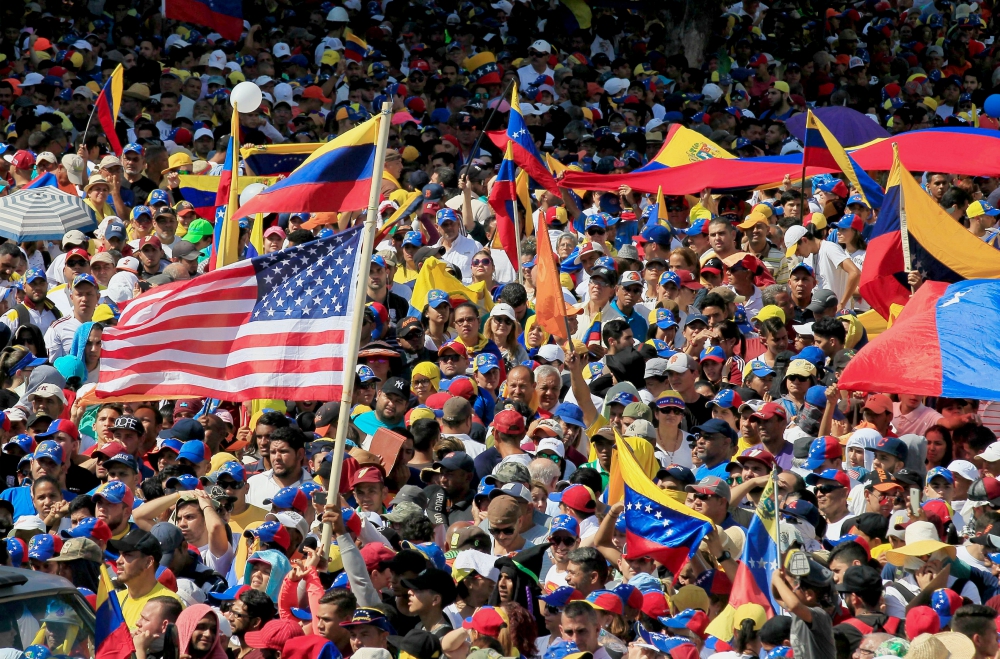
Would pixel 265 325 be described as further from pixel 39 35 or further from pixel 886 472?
pixel 39 35

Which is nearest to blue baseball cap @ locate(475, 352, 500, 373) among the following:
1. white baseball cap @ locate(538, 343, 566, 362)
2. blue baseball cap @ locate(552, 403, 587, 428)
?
white baseball cap @ locate(538, 343, 566, 362)

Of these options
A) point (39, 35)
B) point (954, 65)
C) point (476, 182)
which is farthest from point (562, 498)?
point (954, 65)

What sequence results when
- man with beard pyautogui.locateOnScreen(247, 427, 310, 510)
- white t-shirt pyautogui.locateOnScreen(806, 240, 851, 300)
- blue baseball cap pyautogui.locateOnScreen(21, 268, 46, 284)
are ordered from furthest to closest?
1. white t-shirt pyautogui.locateOnScreen(806, 240, 851, 300)
2. blue baseball cap pyautogui.locateOnScreen(21, 268, 46, 284)
3. man with beard pyautogui.locateOnScreen(247, 427, 310, 510)

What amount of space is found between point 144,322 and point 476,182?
298 inches

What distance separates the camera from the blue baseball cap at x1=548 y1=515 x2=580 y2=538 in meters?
9.01

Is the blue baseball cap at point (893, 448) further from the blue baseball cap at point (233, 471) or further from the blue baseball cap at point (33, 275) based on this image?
the blue baseball cap at point (33, 275)

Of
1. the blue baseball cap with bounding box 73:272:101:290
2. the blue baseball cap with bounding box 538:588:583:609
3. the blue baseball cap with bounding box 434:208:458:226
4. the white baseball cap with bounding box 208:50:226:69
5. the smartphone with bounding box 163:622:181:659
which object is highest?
the smartphone with bounding box 163:622:181:659

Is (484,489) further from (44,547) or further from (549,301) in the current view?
(549,301)

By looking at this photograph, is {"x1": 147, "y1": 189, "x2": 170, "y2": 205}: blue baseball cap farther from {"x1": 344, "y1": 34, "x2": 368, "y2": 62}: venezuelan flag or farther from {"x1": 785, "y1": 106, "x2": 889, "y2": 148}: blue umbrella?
{"x1": 785, "y1": 106, "x2": 889, "y2": 148}: blue umbrella

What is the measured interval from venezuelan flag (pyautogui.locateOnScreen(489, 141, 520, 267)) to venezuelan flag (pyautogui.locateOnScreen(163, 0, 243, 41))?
21.3ft

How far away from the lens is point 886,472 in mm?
9961

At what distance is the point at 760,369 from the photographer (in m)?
11.5

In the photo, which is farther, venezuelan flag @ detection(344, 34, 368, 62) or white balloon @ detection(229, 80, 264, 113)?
venezuelan flag @ detection(344, 34, 368, 62)

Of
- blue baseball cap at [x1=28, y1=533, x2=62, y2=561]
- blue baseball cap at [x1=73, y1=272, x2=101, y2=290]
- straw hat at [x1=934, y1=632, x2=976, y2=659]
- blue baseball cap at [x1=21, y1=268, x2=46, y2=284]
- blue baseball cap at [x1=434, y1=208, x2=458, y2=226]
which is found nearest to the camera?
straw hat at [x1=934, y1=632, x2=976, y2=659]
